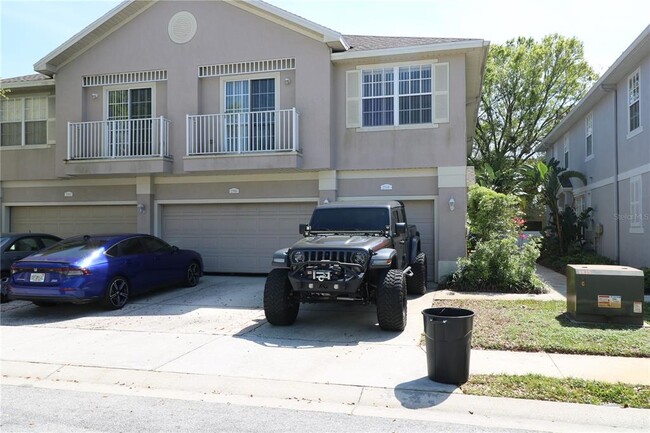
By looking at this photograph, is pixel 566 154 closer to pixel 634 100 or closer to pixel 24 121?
pixel 634 100

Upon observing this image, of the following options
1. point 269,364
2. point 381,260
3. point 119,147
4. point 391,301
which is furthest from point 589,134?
point 269,364

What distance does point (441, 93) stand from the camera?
12.8 m

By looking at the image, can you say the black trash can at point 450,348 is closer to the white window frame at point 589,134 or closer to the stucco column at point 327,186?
the stucco column at point 327,186

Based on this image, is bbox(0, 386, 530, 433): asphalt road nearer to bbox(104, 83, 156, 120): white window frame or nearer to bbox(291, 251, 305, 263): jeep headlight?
bbox(291, 251, 305, 263): jeep headlight

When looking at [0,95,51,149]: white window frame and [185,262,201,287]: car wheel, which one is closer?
[185,262,201,287]: car wheel

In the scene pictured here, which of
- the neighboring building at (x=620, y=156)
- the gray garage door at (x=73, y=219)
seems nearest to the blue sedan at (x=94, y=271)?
the gray garage door at (x=73, y=219)

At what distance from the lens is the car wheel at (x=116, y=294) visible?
9701 millimetres

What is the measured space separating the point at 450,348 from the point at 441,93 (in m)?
8.87

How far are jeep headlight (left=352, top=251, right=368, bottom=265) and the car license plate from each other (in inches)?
235

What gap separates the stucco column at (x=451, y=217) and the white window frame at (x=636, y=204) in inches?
182

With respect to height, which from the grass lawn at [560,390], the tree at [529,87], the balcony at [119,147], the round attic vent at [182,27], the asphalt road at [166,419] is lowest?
the asphalt road at [166,419]

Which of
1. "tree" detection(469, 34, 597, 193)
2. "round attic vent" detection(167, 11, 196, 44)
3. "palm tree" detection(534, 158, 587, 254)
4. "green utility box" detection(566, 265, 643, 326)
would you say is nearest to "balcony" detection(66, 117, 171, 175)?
"round attic vent" detection(167, 11, 196, 44)

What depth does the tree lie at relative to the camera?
103 ft

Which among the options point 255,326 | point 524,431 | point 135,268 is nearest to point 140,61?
point 135,268
